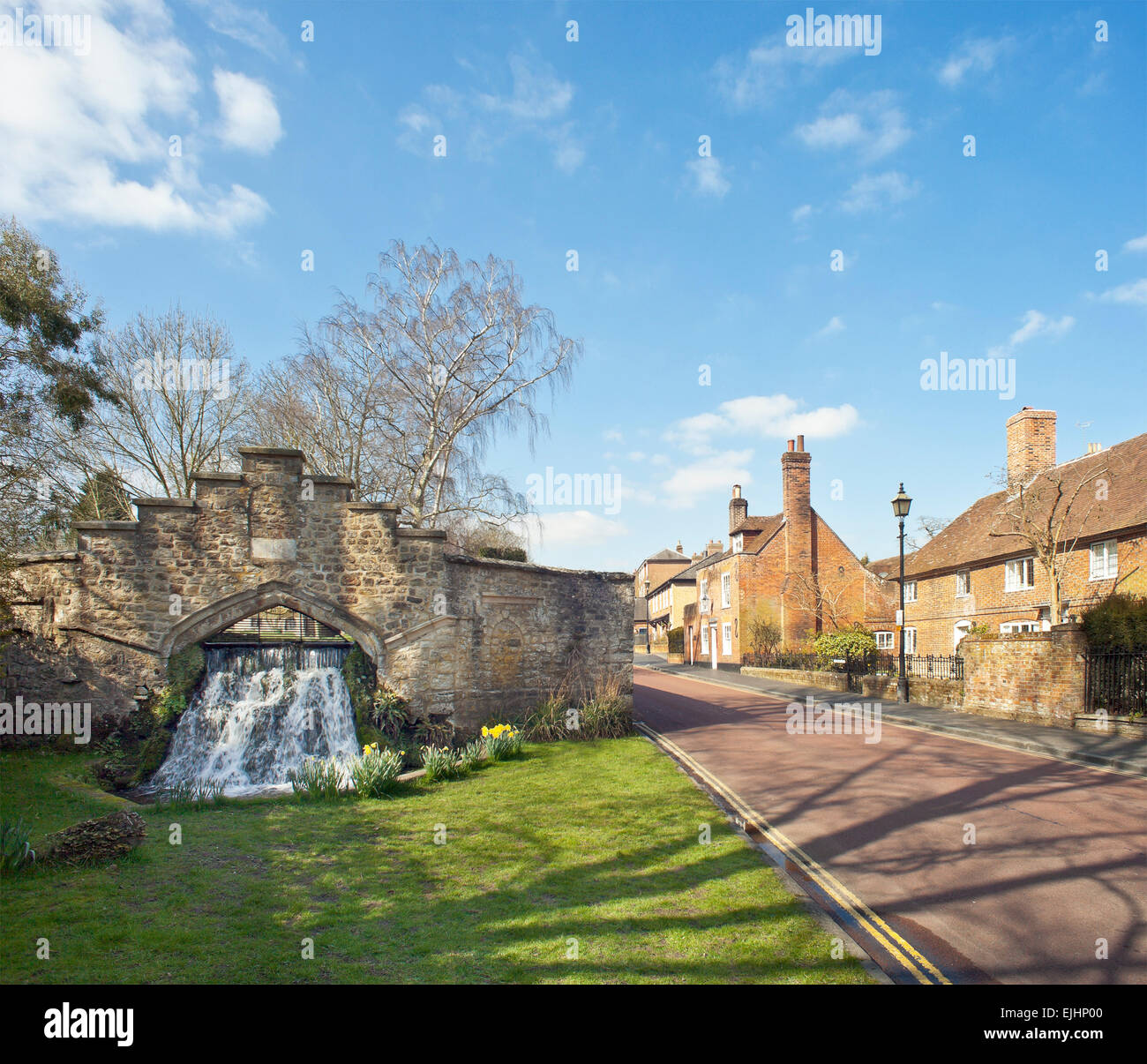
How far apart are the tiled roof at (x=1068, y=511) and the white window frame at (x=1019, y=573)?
0.53m

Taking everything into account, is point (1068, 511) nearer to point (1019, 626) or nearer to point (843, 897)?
point (1019, 626)

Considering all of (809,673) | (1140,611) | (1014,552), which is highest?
(1014,552)

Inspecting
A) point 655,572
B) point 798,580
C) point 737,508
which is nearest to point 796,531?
point 798,580

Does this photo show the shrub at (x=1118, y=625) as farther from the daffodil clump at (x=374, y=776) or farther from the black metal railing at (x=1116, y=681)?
the daffodil clump at (x=374, y=776)

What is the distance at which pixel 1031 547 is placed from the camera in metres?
25.6

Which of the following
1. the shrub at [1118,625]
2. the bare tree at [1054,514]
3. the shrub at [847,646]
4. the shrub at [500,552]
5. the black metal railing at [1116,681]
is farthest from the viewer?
the shrub at [847,646]

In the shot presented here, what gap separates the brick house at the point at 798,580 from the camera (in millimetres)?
38031

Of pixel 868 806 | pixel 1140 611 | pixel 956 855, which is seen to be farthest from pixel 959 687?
pixel 956 855

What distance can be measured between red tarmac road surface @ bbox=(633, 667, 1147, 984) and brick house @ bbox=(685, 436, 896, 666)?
23.6m

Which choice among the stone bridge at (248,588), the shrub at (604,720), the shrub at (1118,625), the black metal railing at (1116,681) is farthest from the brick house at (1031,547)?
the stone bridge at (248,588)

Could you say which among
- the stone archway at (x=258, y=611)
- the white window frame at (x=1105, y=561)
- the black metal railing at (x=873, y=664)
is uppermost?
the white window frame at (x=1105, y=561)

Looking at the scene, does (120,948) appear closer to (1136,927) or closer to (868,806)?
(1136,927)
